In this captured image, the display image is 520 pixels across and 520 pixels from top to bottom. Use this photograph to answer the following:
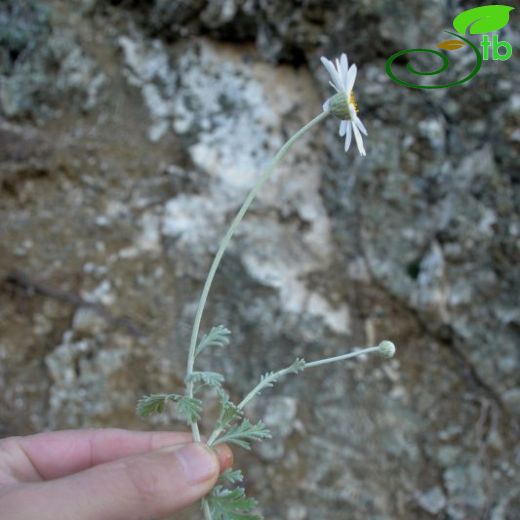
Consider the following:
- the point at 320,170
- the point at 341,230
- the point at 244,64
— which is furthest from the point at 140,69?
the point at 341,230

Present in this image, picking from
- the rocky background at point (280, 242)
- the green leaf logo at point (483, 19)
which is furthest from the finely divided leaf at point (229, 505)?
the green leaf logo at point (483, 19)

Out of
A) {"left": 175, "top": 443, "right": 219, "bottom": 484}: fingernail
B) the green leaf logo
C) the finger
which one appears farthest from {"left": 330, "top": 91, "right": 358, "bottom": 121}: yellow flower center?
the green leaf logo

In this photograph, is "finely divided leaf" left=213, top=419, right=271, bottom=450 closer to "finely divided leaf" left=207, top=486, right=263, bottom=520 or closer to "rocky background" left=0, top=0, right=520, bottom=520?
"finely divided leaf" left=207, top=486, right=263, bottom=520

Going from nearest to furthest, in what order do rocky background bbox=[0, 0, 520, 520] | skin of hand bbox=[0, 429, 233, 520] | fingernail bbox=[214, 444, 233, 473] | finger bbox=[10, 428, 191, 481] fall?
1. skin of hand bbox=[0, 429, 233, 520]
2. fingernail bbox=[214, 444, 233, 473]
3. finger bbox=[10, 428, 191, 481]
4. rocky background bbox=[0, 0, 520, 520]

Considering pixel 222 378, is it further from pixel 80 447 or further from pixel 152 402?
pixel 80 447

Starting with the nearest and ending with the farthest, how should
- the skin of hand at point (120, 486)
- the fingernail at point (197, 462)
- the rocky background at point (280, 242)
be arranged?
1. the skin of hand at point (120, 486)
2. the fingernail at point (197, 462)
3. the rocky background at point (280, 242)

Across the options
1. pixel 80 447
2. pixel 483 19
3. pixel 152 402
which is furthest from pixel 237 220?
pixel 483 19

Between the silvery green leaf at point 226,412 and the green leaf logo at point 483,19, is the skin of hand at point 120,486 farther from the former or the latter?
the green leaf logo at point 483,19
